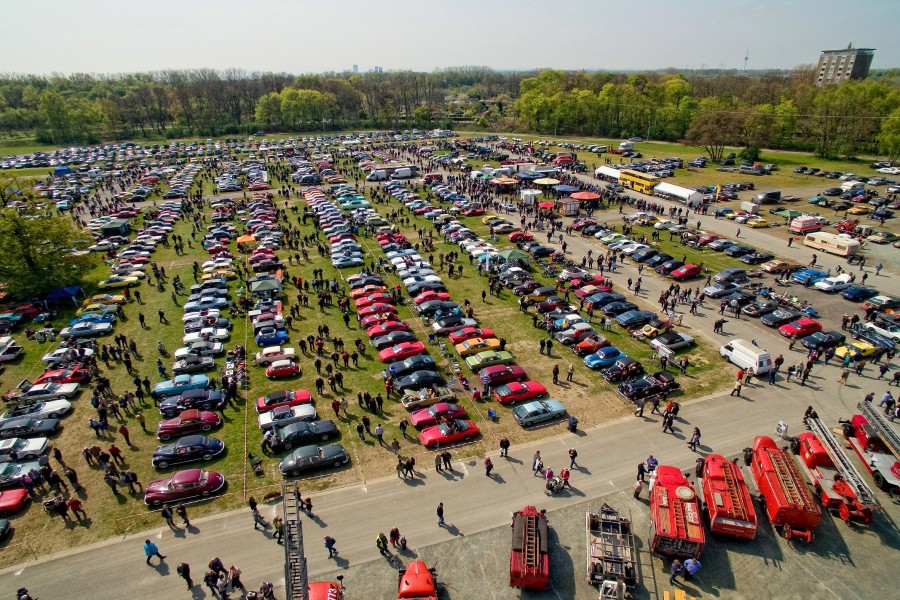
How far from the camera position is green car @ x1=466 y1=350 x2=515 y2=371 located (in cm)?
2945

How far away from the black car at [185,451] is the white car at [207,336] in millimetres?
10779

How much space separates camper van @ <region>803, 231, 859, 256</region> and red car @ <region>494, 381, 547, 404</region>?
123 feet

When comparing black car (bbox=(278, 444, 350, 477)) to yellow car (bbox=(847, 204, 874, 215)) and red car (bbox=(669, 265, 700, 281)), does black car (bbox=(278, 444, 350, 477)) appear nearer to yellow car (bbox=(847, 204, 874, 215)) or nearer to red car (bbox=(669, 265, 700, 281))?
red car (bbox=(669, 265, 700, 281))

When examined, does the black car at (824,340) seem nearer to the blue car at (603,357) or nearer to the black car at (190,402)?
the blue car at (603,357)

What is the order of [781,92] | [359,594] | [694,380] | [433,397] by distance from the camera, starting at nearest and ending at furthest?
[359,594] → [433,397] → [694,380] → [781,92]

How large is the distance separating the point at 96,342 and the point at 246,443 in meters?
17.8

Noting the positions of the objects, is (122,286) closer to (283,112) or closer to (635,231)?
(635,231)

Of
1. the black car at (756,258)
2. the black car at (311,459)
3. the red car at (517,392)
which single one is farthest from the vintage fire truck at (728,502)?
the black car at (756,258)

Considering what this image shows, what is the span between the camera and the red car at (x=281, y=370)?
2905 centimetres

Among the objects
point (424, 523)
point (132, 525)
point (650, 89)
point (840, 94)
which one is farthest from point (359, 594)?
point (650, 89)

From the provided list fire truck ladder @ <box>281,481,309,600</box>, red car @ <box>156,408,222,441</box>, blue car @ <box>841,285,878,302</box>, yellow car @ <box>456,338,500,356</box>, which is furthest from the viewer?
blue car @ <box>841,285,878,302</box>

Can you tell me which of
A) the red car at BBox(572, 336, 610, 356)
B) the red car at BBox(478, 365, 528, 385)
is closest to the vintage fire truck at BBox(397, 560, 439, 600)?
the red car at BBox(478, 365, 528, 385)

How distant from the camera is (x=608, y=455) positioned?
74.5 ft

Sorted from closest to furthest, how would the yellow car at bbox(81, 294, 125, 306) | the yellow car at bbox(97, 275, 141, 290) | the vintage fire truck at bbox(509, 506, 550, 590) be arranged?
the vintage fire truck at bbox(509, 506, 550, 590), the yellow car at bbox(81, 294, 125, 306), the yellow car at bbox(97, 275, 141, 290)
